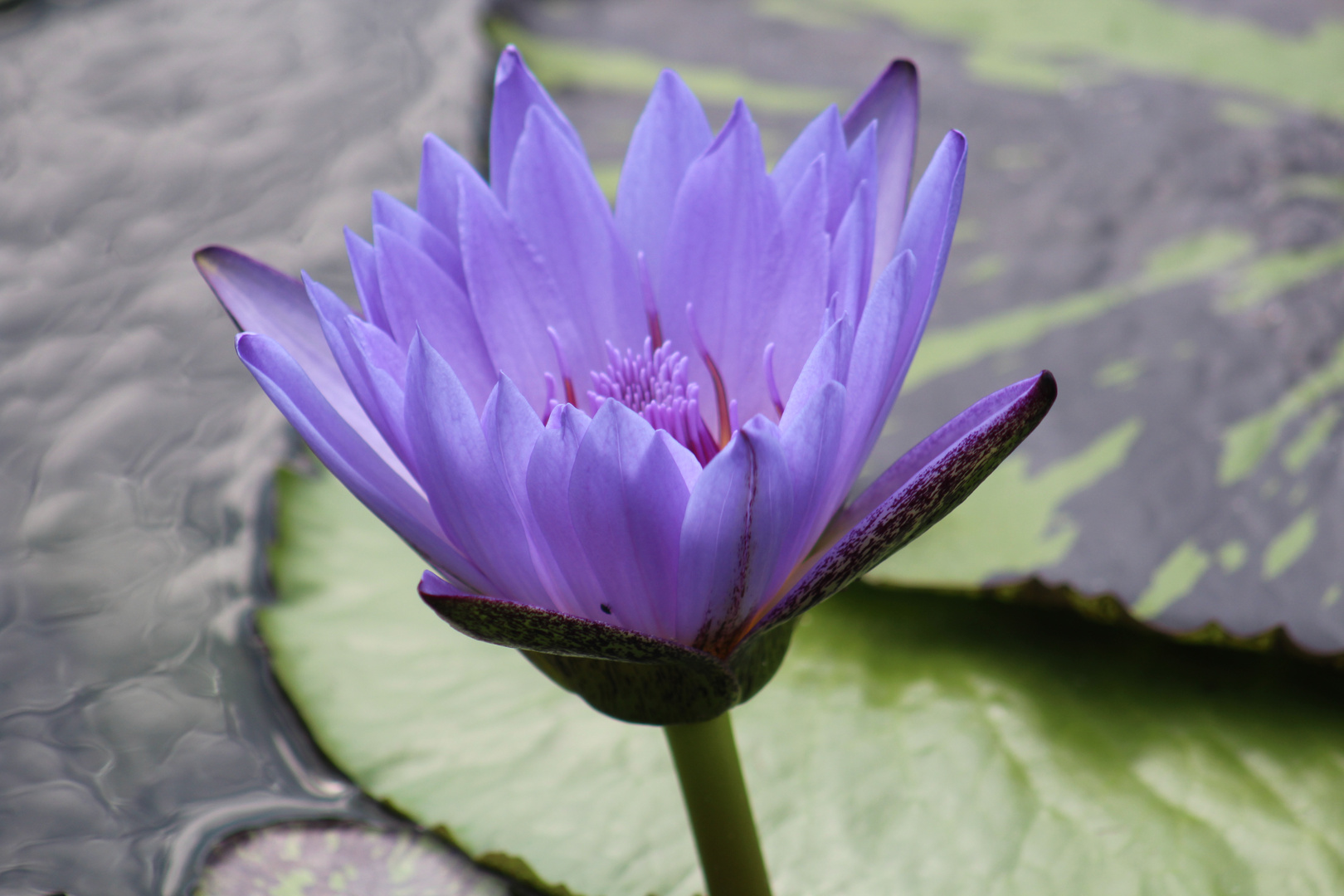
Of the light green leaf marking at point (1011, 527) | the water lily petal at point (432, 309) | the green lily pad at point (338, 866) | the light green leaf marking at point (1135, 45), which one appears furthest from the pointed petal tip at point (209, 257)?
the light green leaf marking at point (1135, 45)

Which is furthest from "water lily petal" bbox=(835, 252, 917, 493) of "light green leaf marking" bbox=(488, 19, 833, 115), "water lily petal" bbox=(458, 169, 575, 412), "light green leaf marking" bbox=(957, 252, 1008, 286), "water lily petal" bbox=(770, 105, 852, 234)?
"light green leaf marking" bbox=(488, 19, 833, 115)

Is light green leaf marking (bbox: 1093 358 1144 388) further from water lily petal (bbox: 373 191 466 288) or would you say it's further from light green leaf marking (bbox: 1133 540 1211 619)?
water lily petal (bbox: 373 191 466 288)

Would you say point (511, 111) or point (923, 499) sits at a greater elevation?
point (511, 111)

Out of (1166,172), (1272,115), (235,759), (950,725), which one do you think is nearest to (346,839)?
(235,759)

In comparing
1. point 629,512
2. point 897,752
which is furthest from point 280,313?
point 897,752

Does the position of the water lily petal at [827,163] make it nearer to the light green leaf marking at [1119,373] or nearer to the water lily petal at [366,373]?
the water lily petal at [366,373]

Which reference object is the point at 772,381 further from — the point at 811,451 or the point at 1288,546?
the point at 1288,546
